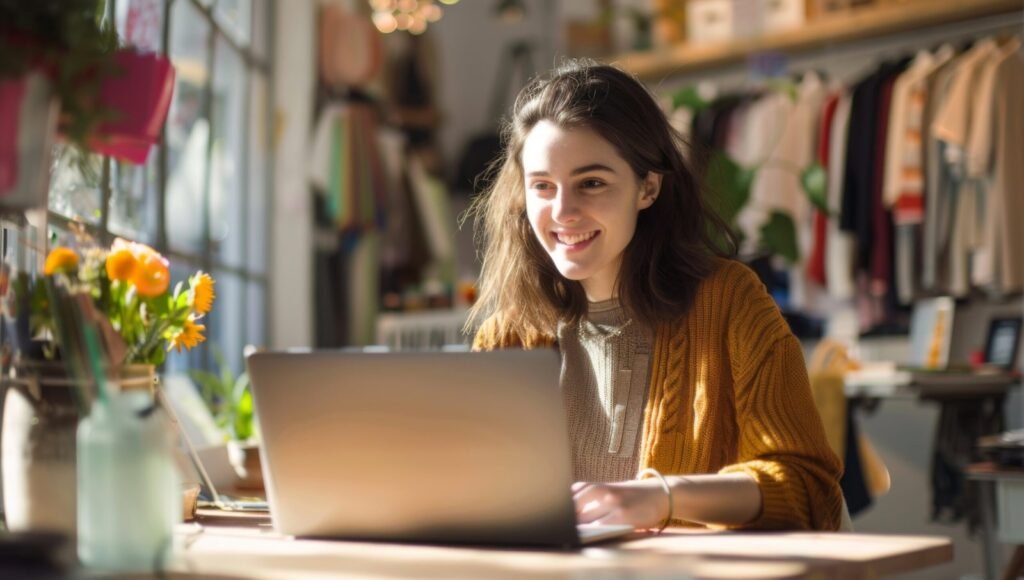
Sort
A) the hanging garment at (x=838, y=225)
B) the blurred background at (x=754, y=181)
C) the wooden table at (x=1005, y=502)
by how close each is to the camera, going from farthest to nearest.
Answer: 1. the hanging garment at (x=838, y=225)
2. the blurred background at (x=754, y=181)
3. the wooden table at (x=1005, y=502)

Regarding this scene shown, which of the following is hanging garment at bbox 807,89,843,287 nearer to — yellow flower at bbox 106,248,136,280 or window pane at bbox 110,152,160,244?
window pane at bbox 110,152,160,244

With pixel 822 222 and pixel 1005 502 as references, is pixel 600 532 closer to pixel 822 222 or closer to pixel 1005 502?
pixel 1005 502

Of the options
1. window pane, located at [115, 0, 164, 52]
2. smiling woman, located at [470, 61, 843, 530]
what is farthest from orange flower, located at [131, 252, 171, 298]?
window pane, located at [115, 0, 164, 52]

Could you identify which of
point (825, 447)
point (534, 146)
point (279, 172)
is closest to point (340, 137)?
point (279, 172)

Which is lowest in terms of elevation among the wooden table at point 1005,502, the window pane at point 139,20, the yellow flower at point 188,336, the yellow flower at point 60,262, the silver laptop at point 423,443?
the wooden table at point 1005,502

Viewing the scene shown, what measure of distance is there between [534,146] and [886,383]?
2.53 meters

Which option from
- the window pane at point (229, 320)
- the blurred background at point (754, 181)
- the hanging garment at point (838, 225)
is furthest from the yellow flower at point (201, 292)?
the hanging garment at point (838, 225)

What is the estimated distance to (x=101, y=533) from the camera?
96 cm

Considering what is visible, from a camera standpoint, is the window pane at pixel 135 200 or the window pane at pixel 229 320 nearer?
the window pane at pixel 135 200

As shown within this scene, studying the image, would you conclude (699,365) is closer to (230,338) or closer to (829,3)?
(230,338)

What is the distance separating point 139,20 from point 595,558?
7.26 ft

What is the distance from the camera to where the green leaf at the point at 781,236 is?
427 cm

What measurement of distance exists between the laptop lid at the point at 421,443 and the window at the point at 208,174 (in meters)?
1.00

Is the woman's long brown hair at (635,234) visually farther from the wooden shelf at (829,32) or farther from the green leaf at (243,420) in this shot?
the wooden shelf at (829,32)
